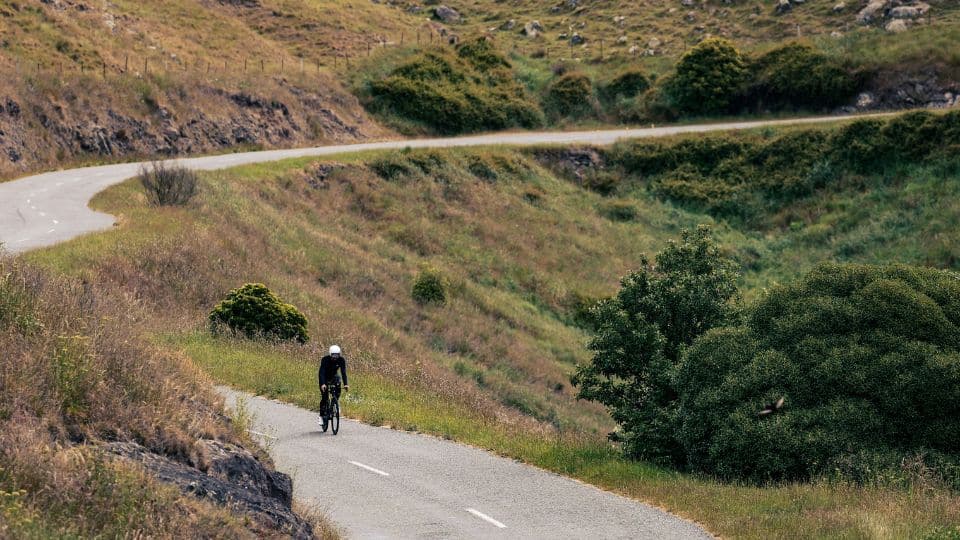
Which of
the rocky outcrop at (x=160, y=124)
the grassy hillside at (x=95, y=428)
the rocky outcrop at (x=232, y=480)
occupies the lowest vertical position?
the rocky outcrop at (x=160, y=124)

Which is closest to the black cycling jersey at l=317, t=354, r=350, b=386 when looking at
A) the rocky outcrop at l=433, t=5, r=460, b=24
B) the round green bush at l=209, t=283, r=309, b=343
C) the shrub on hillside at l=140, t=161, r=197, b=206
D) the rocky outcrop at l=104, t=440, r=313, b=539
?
the rocky outcrop at l=104, t=440, r=313, b=539

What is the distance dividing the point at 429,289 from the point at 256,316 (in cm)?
1220

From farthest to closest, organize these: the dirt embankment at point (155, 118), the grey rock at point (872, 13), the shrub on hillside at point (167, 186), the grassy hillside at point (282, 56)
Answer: the grey rock at point (872, 13), the grassy hillside at point (282, 56), the dirt embankment at point (155, 118), the shrub on hillside at point (167, 186)

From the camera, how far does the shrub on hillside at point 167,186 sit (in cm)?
3603

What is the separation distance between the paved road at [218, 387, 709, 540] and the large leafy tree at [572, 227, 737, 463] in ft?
12.3

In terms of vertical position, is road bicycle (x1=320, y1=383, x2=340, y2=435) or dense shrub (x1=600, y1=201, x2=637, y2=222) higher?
road bicycle (x1=320, y1=383, x2=340, y2=435)

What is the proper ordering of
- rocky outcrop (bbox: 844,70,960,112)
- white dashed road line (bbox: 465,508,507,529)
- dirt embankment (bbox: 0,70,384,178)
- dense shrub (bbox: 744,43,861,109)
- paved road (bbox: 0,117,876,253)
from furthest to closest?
dense shrub (bbox: 744,43,861,109)
rocky outcrop (bbox: 844,70,960,112)
dirt embankment (bbox: 0,70,384,178)
paved road (bbox: 0,117,876,253)
white dashed road line (bbox: 465,508,507,529)

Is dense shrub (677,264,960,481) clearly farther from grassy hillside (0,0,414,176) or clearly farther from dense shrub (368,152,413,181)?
grassy hillside (0,0,414,176)

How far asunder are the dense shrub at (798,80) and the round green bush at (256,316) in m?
44.1

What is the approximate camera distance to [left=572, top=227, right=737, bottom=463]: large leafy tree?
20.0 m

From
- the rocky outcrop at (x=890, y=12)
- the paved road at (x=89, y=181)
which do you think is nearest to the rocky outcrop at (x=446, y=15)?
the paved road at (x=89, y=181)

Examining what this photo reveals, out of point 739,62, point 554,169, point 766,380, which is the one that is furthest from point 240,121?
point 766,380

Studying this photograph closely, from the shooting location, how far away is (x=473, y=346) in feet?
115

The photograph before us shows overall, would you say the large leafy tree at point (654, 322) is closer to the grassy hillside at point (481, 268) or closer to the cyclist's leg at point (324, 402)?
the grassy hillside at point (481, 268)
